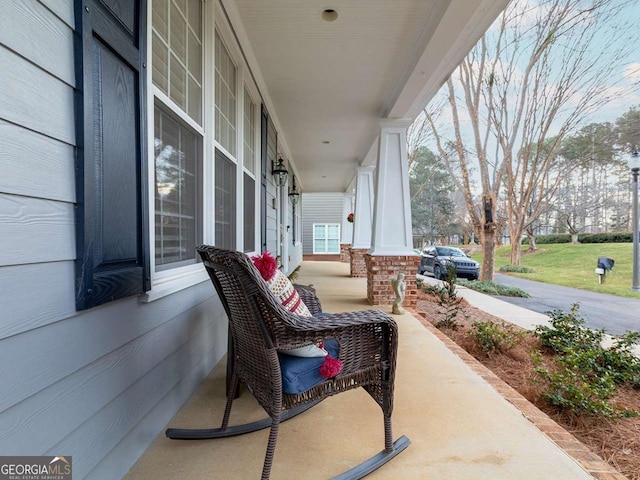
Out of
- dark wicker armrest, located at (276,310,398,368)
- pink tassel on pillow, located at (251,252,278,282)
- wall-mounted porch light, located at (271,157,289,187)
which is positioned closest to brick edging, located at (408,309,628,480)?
dark wicker armrest, located at (276,310,398,368)

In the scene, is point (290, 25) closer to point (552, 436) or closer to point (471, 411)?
point (471, 411)

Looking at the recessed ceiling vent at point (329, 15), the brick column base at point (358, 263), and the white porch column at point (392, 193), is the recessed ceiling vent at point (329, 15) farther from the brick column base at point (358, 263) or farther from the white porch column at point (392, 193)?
the brick column base at point (358, 263)

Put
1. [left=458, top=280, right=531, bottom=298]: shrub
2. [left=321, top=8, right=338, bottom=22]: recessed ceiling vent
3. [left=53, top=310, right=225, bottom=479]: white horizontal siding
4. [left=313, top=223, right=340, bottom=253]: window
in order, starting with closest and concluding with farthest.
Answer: [left=53, top=310, right=225, bottom=479]: white horizontal siding < [left=321, top=8, right=338, bottom=22]: recessed ceiling vent < [left=458, top=280, right=531, bottom=298]: shrub < [left=313, top=223, right=340, bottom=253]: window

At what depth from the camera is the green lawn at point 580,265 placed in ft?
29.7

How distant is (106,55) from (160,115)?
0.61m

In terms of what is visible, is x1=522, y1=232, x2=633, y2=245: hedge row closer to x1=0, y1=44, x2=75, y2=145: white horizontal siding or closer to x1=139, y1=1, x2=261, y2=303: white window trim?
x1=139, y1=1, x2=261, y2=303: white window trim

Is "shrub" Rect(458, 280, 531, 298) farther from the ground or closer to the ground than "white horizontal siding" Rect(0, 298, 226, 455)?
closer to the ground

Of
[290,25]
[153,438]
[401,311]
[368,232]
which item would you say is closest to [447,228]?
[368,232]

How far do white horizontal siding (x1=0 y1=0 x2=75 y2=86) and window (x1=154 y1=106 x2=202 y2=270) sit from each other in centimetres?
72

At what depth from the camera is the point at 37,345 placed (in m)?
0.89

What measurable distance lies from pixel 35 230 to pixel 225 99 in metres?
2.34

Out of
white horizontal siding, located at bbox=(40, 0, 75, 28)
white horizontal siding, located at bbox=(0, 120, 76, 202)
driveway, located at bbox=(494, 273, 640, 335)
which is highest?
white horizontal siding, located at bbox=(40, 0, 75, 28)

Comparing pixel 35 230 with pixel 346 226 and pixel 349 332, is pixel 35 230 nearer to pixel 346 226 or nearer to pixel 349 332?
pixel 349 332

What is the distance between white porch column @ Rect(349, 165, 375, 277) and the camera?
27.8 ft
